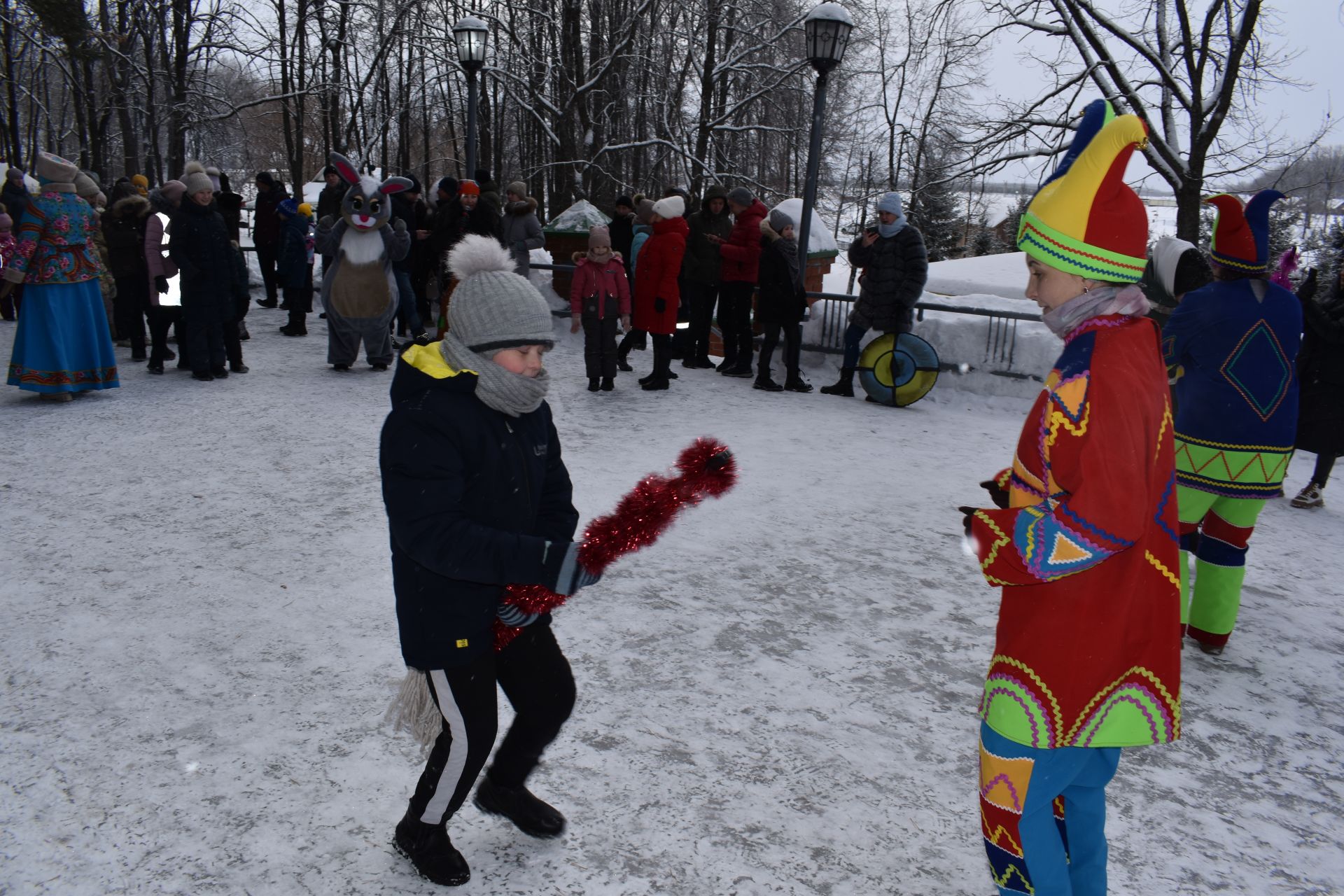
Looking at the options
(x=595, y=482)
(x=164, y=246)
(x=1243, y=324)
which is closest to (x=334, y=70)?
(x=164, y=246)

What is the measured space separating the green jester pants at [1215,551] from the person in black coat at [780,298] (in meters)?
A: 5.38

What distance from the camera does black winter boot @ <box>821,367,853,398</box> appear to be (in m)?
9.45

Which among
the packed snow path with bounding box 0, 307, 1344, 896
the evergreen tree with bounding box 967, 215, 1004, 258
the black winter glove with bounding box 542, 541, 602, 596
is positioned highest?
the evergreen tree with bounding box 967, 215, 1004, 258

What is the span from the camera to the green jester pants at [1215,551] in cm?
408

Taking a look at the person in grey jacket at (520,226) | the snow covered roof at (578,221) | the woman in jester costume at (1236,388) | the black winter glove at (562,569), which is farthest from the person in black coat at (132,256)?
the woman in jester costume at (1236,388)

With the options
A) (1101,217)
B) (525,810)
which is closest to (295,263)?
(525,810)

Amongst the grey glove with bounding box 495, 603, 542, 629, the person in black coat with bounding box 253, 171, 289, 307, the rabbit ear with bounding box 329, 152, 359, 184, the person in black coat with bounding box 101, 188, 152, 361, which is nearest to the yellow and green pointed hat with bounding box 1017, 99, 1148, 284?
the grey glove with bounding box 495, 603, 542, 629

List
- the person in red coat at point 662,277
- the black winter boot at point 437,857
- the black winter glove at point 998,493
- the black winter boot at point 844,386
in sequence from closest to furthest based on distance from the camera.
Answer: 1. the black winter glove at point 998,493
2. the black winter boot at point 437,857
3. the person in red coat at point 662,277
4. the black winter boot at point 844,386

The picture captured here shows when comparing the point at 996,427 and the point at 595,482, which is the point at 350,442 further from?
the point at 996,427

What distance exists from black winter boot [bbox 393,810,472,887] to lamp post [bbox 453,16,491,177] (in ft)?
37.4

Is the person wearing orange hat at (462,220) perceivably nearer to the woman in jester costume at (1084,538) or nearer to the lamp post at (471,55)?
the lamp post at (471,55)

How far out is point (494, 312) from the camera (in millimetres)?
2305

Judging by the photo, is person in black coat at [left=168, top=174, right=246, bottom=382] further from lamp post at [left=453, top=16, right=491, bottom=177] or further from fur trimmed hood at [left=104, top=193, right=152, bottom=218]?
lamp post at [left=453, top=16, right=491, bottom=177]

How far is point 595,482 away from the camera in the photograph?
6211mm
